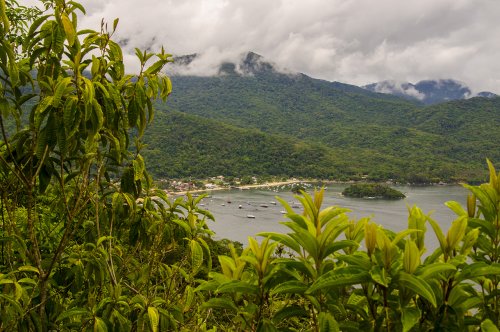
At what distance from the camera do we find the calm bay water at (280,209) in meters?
32.2

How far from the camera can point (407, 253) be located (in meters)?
0.75

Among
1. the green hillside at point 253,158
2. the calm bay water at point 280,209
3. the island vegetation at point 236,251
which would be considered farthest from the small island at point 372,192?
the island vegetation at point 236,251

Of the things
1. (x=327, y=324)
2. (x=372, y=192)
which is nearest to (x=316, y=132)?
(x=372, y=192)

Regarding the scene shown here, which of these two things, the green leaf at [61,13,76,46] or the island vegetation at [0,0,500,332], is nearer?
the island vegetation at [0,0,500,332]

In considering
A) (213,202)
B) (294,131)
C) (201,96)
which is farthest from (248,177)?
(201,96)

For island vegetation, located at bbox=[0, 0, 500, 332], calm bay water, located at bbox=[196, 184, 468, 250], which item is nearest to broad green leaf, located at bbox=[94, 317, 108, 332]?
island vegetation, located at bbox=[0, 0, 500, 332]

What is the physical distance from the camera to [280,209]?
144 ft

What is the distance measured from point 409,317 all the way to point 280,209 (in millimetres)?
43487

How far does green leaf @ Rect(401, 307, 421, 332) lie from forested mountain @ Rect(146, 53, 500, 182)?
6704cm

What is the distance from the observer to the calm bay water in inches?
1267

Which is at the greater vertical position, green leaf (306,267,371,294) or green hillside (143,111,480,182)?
green hillside (143,111,480,182)

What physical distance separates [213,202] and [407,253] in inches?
1876

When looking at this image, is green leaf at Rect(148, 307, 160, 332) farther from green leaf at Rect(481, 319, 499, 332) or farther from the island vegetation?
green leaf at Rect(481, 319, 499, 332)

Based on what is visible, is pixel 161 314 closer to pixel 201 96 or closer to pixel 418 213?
pixel 418 213
